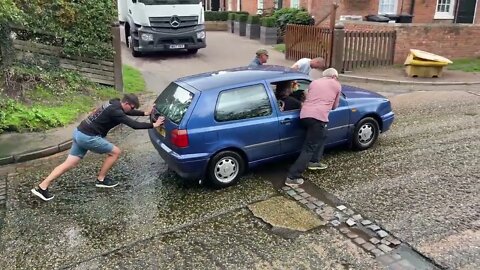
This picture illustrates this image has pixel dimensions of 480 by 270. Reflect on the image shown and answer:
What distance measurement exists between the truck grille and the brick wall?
6048 millimetres

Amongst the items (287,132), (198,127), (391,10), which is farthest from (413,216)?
(391,10)

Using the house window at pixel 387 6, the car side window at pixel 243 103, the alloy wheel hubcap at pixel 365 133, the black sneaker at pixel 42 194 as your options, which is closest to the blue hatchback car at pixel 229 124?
the car side window at pixel 243 103

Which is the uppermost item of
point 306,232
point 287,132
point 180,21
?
point 180,21

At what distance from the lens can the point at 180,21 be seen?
600 inches

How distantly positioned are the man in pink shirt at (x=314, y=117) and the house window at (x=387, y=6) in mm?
14783

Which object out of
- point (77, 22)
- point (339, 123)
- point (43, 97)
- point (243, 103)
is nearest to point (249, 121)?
point (243, 103)

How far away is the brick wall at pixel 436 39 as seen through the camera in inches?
535

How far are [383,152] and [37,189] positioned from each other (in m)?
5.06

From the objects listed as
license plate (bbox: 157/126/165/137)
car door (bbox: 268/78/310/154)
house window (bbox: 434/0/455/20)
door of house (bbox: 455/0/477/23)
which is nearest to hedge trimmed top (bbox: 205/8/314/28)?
house window (bbox: 434/0/455/20)

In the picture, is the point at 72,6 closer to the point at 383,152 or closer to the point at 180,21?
the point at 180,21

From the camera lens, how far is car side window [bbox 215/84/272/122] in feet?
18.6

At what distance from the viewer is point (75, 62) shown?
34.0 ft

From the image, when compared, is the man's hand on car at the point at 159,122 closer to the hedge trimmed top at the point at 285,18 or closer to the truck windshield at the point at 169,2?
the truck windshield at the point at 169,2

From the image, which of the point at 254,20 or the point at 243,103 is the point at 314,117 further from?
the point at 254,20
